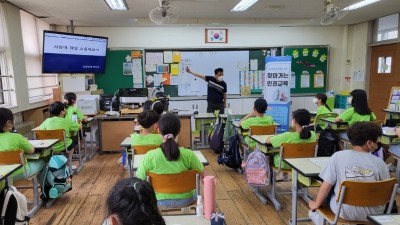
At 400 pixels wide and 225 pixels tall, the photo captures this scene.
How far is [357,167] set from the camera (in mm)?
1979

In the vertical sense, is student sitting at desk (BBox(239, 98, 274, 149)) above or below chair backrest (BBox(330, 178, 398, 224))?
above

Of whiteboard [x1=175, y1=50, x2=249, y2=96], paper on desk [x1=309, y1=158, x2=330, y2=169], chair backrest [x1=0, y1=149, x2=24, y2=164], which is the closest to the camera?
paper on desk [x1=309, y1=158, x2=330, y2=169]

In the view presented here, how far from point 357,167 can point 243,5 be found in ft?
14.1

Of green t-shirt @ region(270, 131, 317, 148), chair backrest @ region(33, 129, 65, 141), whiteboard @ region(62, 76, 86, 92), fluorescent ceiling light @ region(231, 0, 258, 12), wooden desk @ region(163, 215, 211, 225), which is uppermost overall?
fluorescent ceiling light @ region(231, 0, 258, 12)

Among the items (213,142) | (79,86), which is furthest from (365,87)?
(79,86)

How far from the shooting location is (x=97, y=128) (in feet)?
19.9

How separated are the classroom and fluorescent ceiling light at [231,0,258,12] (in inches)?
6.8

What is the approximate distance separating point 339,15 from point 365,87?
3.79 metres

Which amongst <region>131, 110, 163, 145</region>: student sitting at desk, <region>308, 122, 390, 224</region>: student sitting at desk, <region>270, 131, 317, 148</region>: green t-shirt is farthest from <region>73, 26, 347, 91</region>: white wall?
<region>308, 122, 390, 224</region>: student sitting at desk

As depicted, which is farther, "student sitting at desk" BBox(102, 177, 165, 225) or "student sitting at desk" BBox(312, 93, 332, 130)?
"student sitting at desk" BBox(312, 93, 332, 130)

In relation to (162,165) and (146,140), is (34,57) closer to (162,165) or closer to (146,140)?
(146,140)

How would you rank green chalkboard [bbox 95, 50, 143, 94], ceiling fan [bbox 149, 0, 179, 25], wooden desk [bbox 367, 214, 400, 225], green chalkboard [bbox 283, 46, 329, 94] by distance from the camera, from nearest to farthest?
wooden desk [bbox 367, 214, 400, 225] < ceiling fan [bbox 149, 0, 179, 25] < green chalkboard [bbox 95, 50, 143, 94] < green chalkboard [bbox 283, 46, 329, 94]

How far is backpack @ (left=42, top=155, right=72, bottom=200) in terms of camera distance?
3.45 m

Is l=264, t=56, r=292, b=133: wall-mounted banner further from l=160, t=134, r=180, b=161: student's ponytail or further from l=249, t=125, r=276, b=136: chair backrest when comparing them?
l=160, t=134, r=180, b=161: student's ponytail
